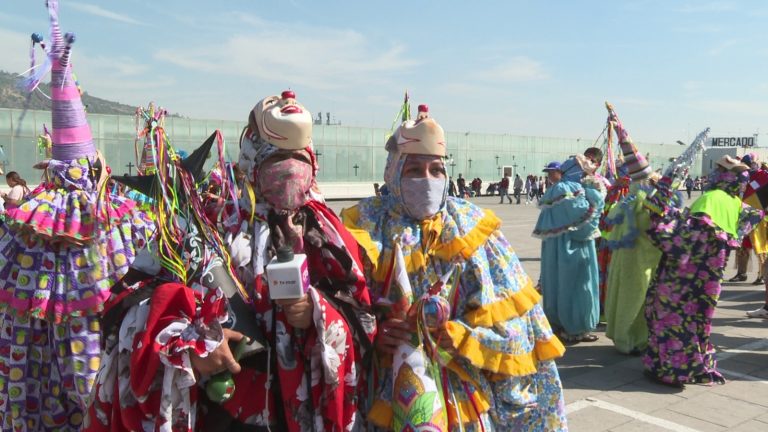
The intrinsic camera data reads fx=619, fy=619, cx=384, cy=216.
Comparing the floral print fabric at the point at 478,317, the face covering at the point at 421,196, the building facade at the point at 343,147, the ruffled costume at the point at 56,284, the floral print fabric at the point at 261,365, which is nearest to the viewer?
the floral print fabric at the point at 261,365

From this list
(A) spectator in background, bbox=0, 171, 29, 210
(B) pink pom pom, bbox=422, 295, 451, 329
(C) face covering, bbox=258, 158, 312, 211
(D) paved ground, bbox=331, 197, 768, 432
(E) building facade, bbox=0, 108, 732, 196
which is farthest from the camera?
(E) building facade, bbox=0, 108, 732, 196

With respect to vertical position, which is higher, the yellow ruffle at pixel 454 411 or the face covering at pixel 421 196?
the face covering at pixel 421 196

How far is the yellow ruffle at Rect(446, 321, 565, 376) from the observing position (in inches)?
90.7

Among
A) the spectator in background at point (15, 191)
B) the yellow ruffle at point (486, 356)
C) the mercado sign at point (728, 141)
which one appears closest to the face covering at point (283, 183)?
the yellow ruffle at point (486, 356)

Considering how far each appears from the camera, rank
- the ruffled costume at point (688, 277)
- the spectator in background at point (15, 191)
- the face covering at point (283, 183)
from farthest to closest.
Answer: the spectator in background at point (15, 191) < the ruffled costume at point (688, 277) < the face covering at point (283, 183)

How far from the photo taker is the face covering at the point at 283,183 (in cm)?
210

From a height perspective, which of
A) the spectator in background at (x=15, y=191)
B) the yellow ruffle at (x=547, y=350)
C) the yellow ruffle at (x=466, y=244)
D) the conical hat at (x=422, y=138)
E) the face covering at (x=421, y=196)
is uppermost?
the conical hat at (x=422, y=138)

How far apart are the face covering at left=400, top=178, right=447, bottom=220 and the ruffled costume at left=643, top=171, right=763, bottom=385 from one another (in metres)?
3.46

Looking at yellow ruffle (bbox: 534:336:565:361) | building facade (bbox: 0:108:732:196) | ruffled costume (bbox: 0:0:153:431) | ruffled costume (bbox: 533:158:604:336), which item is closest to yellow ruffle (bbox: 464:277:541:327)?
yellow ruffle (bbox: 534:336:565:361)

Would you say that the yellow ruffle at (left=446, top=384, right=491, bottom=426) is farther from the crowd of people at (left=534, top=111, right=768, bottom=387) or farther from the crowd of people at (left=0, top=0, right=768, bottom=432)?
the crowd of people at (left=534, top=111, right=768, bottom=387)

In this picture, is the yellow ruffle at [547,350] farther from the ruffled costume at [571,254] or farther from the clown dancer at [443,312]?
Answer: the ruffled costume at [571,254]

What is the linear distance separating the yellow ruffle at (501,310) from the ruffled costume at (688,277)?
323cm

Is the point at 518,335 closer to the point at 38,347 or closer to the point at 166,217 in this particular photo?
the point at 166,217

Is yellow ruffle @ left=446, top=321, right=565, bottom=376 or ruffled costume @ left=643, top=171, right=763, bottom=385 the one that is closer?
yellow ruffle @ left=446, top=321, right=565, bottom=376
